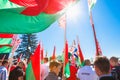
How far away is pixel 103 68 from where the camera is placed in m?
4.58

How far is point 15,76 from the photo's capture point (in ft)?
24.2

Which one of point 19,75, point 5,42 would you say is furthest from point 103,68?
point 5,42

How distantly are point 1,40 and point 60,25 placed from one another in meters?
2.33

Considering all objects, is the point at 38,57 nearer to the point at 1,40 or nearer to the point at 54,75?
the point at 54,75

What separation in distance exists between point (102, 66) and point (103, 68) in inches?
1.5

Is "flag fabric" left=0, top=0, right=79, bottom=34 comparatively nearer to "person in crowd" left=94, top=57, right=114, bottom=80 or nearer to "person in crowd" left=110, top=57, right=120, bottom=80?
"person in crowd" left=94, top=57, right=114, bottom=80

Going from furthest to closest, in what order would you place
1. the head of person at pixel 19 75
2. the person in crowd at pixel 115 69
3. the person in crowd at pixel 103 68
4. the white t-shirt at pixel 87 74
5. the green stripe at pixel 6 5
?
the white t-shirt at pixel 87 74, the person in crowd at pixel 115 69, the head of person at pixel 19 75, the green stripe at pixel 6 5, the person in crowd at pixel 103 68

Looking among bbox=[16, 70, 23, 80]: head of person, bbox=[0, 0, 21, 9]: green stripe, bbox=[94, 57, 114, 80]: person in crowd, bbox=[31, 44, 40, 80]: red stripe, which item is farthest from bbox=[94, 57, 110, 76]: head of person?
bbox=[16, 70, 23, 80]: head of person

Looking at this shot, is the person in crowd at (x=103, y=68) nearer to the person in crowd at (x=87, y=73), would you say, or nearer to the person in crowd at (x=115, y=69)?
the person in crowd at (x=115, y=69)

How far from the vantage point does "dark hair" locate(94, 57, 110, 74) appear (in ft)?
15.0

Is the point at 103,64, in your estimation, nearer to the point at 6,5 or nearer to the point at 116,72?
the point at 6,5

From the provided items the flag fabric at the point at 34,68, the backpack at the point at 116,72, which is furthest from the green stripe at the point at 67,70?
the flag fabric at the point at 34,68

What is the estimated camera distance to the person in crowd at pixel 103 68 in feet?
14.7

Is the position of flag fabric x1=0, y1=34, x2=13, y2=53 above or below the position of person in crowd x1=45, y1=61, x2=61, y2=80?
above
